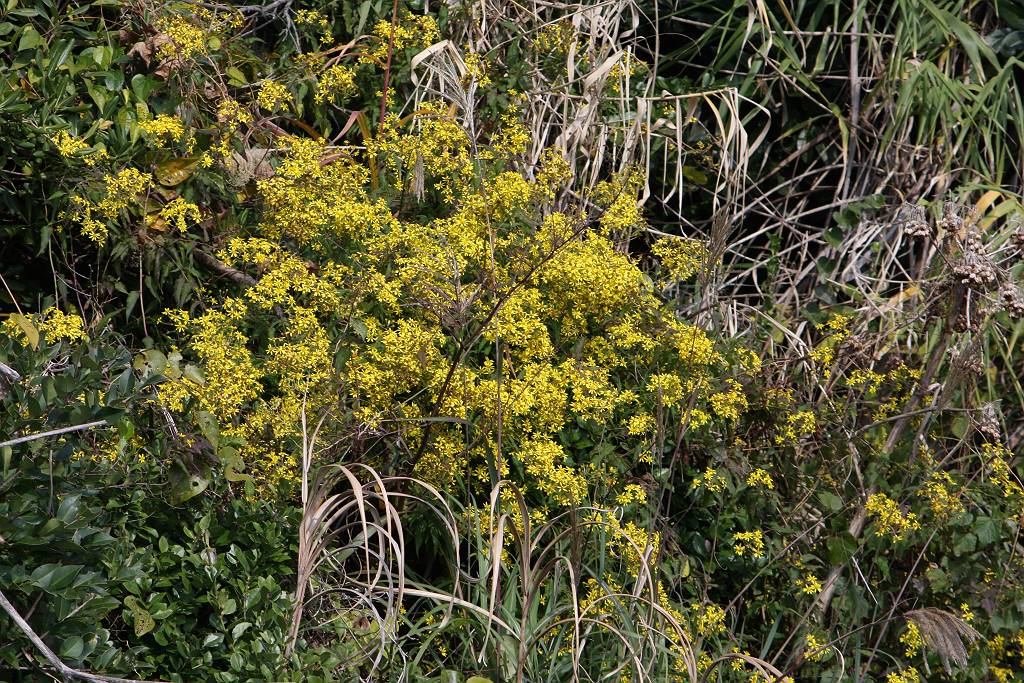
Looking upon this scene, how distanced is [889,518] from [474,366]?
1302 mm

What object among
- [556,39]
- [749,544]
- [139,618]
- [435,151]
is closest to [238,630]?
[139,618]

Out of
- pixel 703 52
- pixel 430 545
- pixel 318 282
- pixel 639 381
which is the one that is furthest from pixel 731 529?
pixel 703 52

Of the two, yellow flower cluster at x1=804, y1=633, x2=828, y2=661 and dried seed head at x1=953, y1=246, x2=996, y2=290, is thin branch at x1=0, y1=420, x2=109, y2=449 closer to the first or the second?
yellow flower cluster at x1=804, y1=633, x2=828, y2=661

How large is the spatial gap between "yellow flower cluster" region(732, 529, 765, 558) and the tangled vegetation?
1cm

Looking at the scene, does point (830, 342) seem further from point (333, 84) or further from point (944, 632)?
point (333, 84)

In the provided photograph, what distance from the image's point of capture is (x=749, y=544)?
314cm

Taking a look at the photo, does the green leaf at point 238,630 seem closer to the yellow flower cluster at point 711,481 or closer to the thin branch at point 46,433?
the thin branch at point 46,433

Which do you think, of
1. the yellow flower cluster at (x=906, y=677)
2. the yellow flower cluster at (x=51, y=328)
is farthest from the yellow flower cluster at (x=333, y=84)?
the yellow flower cluster at (x=906, y=677)

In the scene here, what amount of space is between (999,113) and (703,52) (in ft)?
4.31

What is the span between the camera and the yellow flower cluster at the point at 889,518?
3105 mm

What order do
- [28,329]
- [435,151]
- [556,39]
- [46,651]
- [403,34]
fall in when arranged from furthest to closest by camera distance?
[556,39]
[403,34]
[435,151]
[28,329]
[46,651]

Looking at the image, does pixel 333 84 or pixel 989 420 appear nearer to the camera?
pixel 989 420

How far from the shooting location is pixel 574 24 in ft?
13.8

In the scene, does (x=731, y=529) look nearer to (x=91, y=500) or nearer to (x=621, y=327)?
(x=621, y=327)
